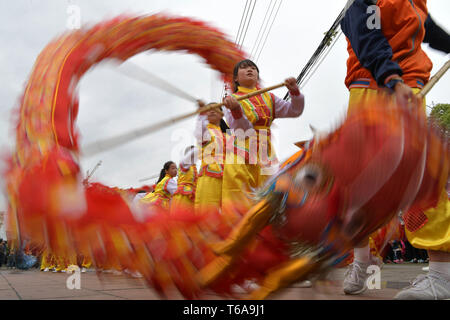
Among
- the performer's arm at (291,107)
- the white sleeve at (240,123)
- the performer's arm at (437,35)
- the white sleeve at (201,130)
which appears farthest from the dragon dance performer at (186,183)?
the performer's arm at (437,35)

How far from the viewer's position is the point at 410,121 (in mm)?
1110

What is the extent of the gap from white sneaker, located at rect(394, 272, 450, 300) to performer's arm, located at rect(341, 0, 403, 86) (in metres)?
0.89

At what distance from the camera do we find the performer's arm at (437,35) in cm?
226

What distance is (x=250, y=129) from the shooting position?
2445 mm

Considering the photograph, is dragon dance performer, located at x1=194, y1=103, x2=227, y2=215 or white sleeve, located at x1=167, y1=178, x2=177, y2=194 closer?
dragon dance performer, located at x1=194, y1=103, x2=227, y2=215

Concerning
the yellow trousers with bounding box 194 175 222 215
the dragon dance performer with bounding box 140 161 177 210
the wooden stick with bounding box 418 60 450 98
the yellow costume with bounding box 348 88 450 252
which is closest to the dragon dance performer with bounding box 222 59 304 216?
the yellow trousers with bounding box 194 175 222 215

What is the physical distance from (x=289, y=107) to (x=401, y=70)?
42.7 inches

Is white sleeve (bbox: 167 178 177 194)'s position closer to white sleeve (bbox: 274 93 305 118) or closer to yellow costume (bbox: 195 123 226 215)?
yellow costume (bbox: 195 123 226 215)

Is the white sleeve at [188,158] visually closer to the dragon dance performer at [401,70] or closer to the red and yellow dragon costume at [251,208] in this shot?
the dragon dance performer at [401,70]

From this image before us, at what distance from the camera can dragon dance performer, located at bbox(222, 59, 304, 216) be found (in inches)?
94.8

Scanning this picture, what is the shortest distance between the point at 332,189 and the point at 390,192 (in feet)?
0.52

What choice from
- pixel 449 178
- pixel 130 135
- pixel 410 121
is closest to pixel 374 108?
pixel 410 121

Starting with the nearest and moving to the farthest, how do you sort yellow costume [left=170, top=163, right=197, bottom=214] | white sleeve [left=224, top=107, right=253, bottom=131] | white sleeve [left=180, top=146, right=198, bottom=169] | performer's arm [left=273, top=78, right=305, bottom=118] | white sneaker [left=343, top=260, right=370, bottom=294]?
1. white sneaker [left=343, top=260, right=370, bottom=294]
2. white sleeve [left=224, top=107, right=253, bottom=131]
3. performer's arm [left=273, top=78, right=305, bottom=118]
4. white sleeve [left=180, top=146, right=198, bottom=169]
5. yellow costume [left=170, top=163, right=197, bottom=214]

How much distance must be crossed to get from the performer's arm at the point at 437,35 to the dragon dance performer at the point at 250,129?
32.5 inches
